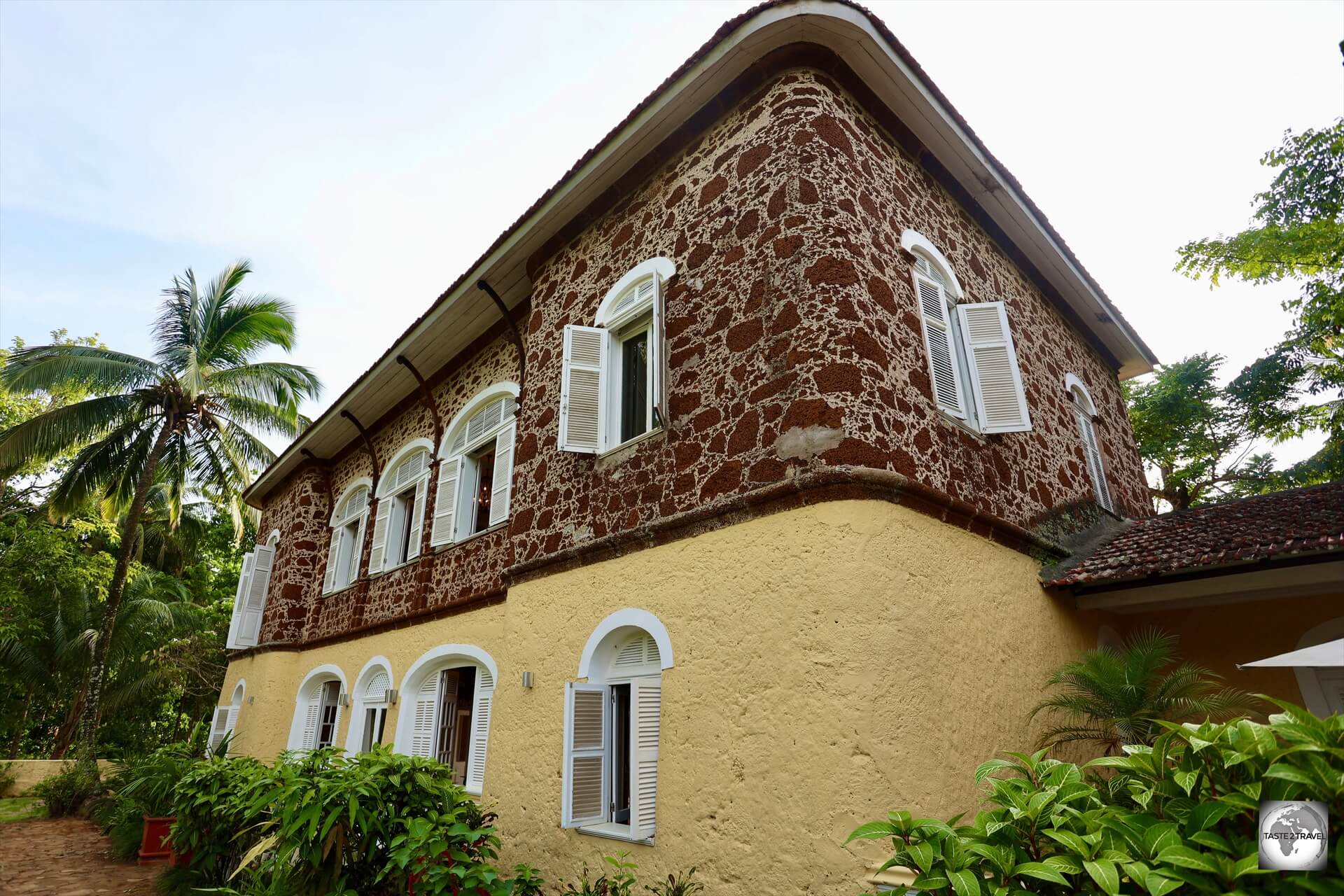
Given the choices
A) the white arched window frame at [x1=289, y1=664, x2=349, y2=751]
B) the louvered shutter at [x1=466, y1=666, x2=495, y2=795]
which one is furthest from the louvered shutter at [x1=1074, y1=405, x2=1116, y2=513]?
the white arched window frame at [x1=289, y1=664, x2=349, y2=751]

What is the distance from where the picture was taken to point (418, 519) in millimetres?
Result: 10164

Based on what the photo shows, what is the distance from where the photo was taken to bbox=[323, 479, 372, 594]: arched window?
12117 millimetres

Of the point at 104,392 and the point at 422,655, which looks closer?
the point at 422,655

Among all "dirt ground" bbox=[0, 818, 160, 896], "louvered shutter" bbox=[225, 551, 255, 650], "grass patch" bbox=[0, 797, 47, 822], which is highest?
"louvered shutter" bbox=[225, 551, 255, 650]

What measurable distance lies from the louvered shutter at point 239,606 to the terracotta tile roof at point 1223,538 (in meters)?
13.4

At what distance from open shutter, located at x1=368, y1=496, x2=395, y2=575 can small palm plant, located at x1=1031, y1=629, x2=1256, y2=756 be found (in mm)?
8746

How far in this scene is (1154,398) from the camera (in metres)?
16.2

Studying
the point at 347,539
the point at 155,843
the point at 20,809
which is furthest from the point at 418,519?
the point at 20,809

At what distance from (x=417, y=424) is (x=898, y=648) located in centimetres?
868

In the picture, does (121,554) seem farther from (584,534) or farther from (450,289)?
(584,534)

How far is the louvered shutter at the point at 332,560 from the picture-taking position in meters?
12.4

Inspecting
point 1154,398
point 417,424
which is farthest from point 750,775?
point 1154,398

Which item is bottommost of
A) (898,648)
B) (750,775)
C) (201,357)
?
(750,775)

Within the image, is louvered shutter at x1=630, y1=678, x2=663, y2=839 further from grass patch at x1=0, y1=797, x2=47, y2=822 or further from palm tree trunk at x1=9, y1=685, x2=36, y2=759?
palm tree trunk at x1=9, y1=685, x2=36, y2=759
